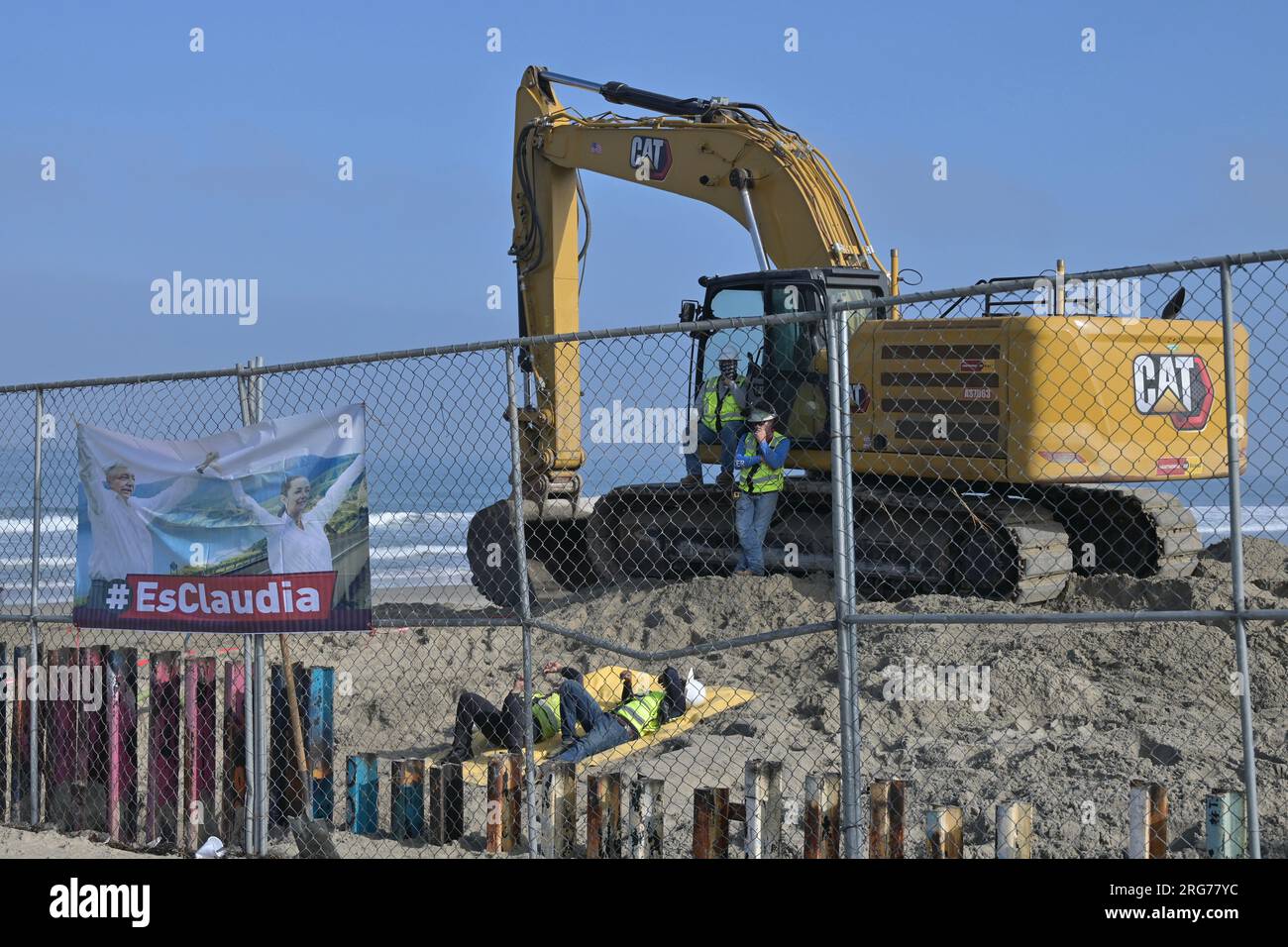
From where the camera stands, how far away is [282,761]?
6699 mm

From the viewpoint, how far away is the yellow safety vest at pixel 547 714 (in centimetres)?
868

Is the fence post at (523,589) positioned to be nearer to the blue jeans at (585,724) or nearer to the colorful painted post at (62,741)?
the blue jeans at (585,724)

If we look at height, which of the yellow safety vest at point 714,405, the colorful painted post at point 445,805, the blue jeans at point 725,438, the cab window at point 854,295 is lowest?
the colorful painted post at point 445,805

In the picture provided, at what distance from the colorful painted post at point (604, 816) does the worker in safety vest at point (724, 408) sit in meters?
5.87

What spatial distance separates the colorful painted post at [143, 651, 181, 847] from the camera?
6.72 metres

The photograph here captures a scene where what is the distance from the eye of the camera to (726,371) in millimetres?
11945

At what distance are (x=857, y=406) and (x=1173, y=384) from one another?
96.0 inches

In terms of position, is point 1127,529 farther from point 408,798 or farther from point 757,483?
point 408,798

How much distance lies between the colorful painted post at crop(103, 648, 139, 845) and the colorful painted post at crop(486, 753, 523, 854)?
5.86 ft

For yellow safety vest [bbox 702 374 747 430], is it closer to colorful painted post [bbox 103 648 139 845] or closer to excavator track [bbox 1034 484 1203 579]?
excavator track [bbox 1034 484 1203 579]

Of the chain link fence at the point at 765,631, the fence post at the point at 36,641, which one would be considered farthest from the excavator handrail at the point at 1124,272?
the fence post at the point at 36,641

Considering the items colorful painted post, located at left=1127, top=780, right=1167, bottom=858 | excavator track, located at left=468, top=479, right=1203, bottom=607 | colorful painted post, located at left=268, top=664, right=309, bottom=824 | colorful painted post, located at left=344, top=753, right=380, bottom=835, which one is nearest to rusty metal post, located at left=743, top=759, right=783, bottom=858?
colorful painted post, located at left=1127, top=780, right=1167, bottom=858

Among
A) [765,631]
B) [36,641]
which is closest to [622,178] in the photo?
[765,631]
